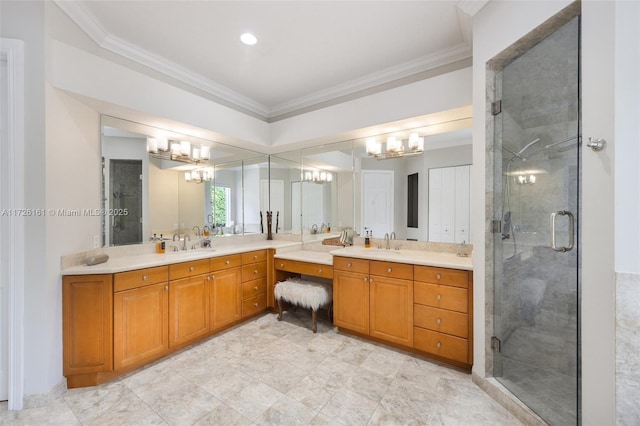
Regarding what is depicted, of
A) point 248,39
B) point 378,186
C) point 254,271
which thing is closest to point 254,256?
point 254,271

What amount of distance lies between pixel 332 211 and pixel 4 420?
3.24 metres

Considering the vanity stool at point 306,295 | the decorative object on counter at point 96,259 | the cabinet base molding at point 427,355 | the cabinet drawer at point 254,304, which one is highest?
the decorative object on counter at point 96,259

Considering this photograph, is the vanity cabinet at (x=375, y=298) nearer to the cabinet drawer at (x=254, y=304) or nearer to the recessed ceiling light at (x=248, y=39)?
the cabinet drawer at (x=254, y=304)

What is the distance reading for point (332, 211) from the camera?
360 centimetres

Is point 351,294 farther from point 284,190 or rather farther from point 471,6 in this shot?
point 471,6

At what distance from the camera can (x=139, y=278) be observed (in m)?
2.15

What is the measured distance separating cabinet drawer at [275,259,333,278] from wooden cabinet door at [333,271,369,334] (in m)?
0.15

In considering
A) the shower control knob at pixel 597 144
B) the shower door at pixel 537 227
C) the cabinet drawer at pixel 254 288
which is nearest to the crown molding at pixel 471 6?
the shower door at pixel 537 227

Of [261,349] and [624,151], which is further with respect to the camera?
[261,349]

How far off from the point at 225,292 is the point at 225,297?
55 mm

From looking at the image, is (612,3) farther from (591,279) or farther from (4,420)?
(4,420)

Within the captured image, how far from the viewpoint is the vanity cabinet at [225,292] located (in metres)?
2.73

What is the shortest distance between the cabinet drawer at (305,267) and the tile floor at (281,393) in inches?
30.2

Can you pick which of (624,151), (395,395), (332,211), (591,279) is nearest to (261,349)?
(395,395)
